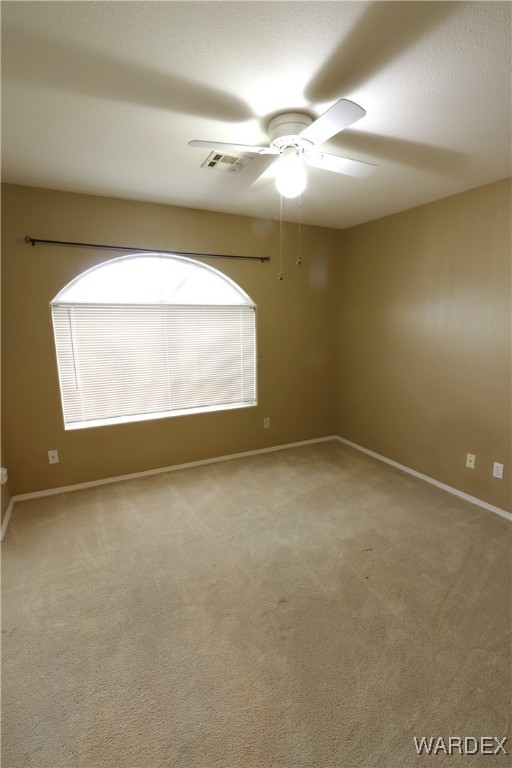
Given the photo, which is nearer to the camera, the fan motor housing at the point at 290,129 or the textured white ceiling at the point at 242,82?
the textured white ceiling at the point at 242,82

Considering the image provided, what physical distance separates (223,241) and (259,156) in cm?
136

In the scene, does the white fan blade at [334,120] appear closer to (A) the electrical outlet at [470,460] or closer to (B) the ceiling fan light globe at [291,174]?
(B) the ceiling fan light globe at [291,174]

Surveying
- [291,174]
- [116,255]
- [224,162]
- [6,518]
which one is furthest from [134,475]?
[291,174]

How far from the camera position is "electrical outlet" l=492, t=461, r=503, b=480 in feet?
8.61

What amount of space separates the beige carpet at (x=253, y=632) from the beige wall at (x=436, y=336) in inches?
20.8

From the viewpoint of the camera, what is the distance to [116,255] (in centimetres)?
295

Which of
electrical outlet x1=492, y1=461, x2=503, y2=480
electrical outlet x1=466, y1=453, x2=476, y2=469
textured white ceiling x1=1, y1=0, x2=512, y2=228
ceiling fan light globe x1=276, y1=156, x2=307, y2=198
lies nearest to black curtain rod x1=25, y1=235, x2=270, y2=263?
textured white ceiling x1=1, y1=0, x2=512, y2=228

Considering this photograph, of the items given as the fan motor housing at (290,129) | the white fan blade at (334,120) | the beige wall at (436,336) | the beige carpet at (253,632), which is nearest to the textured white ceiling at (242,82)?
the fan motor housing at (290,129)

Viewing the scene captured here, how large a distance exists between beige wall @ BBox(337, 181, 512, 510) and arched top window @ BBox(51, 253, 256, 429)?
1293 millimetres

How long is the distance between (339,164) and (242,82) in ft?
1.99

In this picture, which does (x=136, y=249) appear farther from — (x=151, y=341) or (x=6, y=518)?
(x=6, y=518)

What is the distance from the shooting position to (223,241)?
335cm

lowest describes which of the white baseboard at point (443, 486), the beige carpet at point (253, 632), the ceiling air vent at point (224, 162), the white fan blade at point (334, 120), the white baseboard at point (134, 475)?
the beige carpet at point (253, 632)

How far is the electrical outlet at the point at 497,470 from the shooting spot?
262cm
